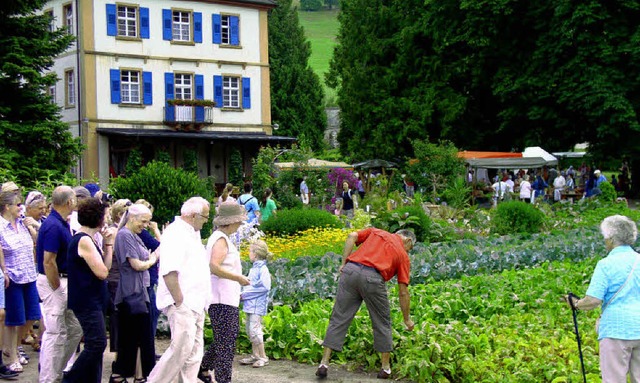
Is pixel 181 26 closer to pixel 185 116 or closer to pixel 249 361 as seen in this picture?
pixel 185 116

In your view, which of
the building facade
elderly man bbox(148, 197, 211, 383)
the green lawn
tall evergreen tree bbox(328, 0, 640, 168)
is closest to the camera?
elderly man bbox(148, 197, 211, 383)

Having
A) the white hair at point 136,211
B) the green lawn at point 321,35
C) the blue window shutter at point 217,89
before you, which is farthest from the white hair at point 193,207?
the green lawn at point 321,35

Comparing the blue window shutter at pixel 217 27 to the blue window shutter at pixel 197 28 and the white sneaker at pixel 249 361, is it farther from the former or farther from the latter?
the white sneaker at pixel 249 361

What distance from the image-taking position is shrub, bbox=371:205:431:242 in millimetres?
19375

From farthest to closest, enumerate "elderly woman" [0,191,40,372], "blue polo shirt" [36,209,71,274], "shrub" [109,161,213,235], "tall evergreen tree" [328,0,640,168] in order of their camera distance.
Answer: "tall evergreen tree" [328,0,640,168], "shrub" [109,161,213,235], "elderly woman" [0,191,40,372], "blue polo shirt" [36,209,71,274]

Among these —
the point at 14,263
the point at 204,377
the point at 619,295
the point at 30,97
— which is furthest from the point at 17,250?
the point at 30,97

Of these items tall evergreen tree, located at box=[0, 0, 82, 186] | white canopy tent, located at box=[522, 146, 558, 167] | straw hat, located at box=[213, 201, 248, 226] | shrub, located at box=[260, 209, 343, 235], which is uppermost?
tall evergreen tree, located at box=[0, 0, 82, 186]

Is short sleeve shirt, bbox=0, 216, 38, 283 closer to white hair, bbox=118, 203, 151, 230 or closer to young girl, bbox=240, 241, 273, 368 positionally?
white hair, bbox=118, 203, 151, 230

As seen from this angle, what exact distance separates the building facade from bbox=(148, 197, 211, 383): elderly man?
31566 mm

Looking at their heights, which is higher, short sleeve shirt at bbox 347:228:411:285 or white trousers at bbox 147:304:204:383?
short sleeve shirt at bbox 347:228:411:285

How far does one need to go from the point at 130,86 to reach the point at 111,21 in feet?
9.87

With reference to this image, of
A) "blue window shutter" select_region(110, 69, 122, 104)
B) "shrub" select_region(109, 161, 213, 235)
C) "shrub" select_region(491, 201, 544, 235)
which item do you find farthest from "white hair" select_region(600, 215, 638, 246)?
"blue window shutter" select_region(110, 69, 122, 104)

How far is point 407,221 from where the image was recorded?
19172 millimetres

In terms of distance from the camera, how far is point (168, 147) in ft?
137
